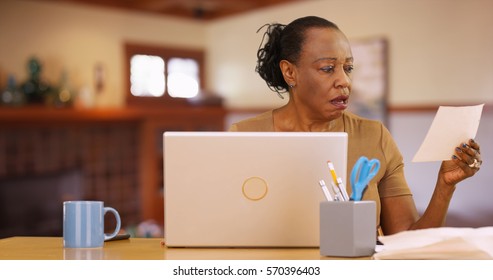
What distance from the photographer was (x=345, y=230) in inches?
56.2

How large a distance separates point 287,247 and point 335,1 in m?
5.41

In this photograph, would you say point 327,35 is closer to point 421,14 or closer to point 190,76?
point 421,14

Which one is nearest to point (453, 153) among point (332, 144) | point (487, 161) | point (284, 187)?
point (332, 144)

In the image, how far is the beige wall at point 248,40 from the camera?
5891 mm

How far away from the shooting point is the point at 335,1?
22.0 ft

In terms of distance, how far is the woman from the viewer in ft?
6.46

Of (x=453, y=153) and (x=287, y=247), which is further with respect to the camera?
(x=453, y=153)

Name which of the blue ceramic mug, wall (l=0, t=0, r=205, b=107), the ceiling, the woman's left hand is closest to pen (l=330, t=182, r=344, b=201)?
the woman's left hand

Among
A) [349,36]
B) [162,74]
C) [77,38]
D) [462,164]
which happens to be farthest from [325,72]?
[162,74]

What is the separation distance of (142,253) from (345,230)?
411 millimetres

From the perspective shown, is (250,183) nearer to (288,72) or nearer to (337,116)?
(337,116)

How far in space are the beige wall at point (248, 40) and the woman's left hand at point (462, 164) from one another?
4.19 meters

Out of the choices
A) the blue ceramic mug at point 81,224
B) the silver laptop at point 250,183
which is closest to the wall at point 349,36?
the silver laptop at point 250,183

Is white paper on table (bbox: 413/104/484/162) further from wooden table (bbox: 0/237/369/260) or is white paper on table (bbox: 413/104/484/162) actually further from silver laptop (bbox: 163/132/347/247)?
wooden table (bbox: 0/237/369/260)
